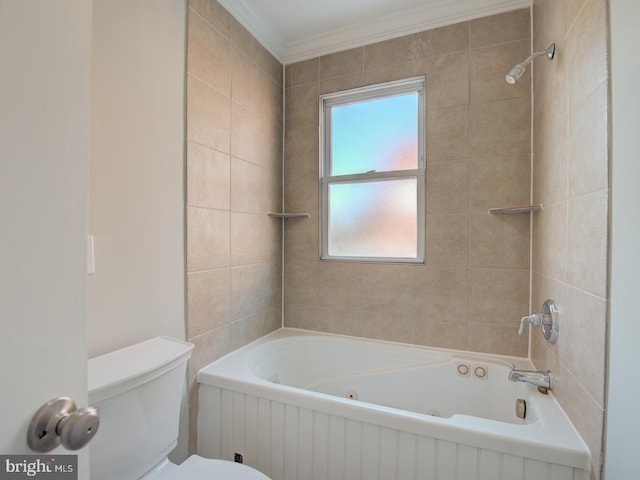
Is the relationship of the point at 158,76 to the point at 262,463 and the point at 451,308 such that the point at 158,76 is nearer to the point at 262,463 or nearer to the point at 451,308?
the point at 262,463

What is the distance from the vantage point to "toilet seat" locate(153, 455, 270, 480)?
1.09 m

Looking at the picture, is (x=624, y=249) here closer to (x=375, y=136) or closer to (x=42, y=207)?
(x=42, y=207)

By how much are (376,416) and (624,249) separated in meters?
1.00

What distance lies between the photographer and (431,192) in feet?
6.41

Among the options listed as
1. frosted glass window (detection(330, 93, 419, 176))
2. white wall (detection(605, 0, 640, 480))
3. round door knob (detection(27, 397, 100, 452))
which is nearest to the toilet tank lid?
round door knob (detection(27, 397, 100, 452))

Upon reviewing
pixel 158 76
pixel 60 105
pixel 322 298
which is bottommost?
pixel 322 298

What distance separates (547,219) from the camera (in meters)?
1.46

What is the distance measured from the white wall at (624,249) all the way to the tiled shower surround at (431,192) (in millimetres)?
173

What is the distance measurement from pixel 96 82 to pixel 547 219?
202cm

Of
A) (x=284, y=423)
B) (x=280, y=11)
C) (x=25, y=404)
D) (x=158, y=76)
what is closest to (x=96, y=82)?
Answer: (x=158, y=76)

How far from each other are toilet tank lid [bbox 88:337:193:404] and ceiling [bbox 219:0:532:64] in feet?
6.07

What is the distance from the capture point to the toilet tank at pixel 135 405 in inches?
37.3

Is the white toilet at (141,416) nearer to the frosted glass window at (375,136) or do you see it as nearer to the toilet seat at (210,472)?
the toilet seat at (210,472)

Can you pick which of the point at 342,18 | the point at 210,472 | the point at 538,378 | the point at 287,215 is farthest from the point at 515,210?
the point at 210,472
